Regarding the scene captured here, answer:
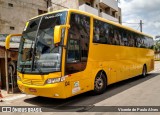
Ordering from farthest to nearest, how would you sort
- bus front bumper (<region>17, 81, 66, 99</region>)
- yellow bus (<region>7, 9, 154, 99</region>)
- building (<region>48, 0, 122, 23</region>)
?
1. building (<region>48, 0, 122, 23</region>)
2. yellow bus (<region>7, 9, 154, 99</region>)
3. bus front bumper (<region>17, 81, 66, 99</region>)

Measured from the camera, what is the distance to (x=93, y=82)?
8555mm

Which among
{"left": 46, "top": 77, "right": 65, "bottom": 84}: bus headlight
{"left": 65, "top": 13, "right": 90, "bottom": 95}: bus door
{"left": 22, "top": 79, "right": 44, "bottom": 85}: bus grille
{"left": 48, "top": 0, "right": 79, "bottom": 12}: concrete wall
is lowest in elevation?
{"left": 22, "top": 79, "right": 44, "bottom": 85}: bus grille

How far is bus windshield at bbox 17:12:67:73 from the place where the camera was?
23.0ft

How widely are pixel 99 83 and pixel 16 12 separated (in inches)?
816

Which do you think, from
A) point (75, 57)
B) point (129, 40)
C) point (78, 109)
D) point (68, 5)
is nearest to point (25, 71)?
point (75, 57)

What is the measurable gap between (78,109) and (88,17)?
12.3ft

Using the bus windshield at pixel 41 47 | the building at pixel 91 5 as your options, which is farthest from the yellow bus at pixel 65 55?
the building at pixel 91 5

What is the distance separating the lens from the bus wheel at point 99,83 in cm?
888

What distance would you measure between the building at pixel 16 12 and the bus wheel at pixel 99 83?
18336mm

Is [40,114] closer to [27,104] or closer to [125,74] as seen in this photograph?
[27,104]

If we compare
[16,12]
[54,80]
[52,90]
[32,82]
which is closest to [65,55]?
[54,80]

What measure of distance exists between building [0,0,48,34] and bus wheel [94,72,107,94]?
18.3 meters

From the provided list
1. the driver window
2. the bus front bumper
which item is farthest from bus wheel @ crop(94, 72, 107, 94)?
the bus front bumper

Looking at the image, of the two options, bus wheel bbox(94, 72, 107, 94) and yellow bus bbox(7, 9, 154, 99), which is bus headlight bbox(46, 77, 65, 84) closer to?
yellow bus bbox(7, 9, 154, 99)
